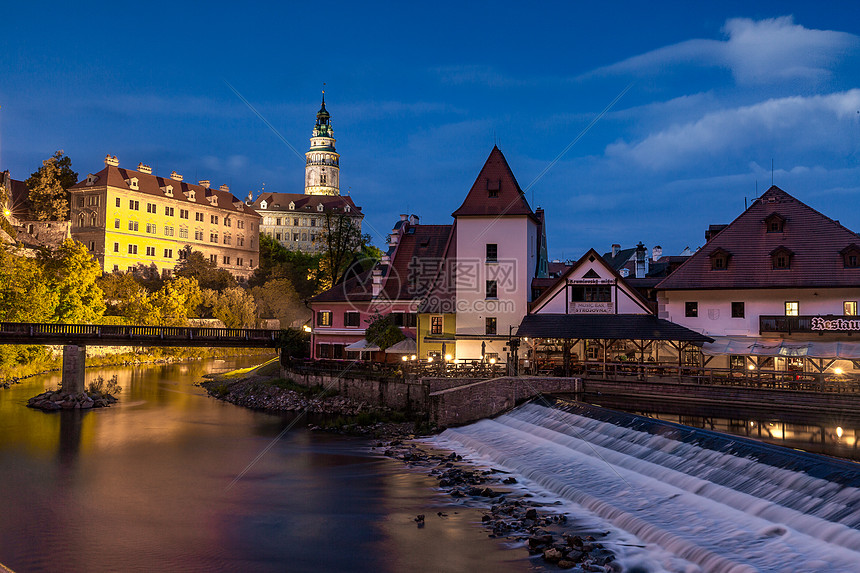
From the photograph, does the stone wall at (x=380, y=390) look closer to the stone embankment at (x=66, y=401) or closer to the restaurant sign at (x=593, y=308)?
the restaurant sign at (x=593, y=308)

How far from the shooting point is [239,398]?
5131 centimetres

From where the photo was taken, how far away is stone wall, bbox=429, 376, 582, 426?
121 feet

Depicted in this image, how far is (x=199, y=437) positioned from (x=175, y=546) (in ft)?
58.7

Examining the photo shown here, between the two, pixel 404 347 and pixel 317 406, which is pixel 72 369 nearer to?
pixel 317 406

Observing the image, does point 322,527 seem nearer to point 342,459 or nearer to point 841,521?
point 342,459

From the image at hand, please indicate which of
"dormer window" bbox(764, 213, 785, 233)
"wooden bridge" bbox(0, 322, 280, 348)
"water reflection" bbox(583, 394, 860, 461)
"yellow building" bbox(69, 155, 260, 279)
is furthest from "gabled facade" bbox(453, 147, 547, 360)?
"yellow building" bbox(69, 155, 260, 279)

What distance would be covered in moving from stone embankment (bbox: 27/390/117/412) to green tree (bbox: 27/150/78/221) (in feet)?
250

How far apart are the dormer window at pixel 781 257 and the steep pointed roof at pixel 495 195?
Result: 52.3 feet

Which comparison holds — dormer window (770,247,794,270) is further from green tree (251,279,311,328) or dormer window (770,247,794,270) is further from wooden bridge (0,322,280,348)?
green tree (251,279,311,328)

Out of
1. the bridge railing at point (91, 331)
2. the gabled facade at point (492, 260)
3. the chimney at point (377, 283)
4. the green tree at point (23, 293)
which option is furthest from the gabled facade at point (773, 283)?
the green tree at point (23, 293)

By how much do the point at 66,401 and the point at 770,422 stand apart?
1707 inches

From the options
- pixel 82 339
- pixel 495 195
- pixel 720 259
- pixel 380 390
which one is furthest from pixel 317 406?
pixel 720 259

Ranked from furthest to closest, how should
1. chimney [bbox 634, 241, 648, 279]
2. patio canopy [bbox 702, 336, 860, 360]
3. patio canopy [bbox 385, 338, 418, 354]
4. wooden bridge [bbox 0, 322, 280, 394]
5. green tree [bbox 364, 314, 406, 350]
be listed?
chimney [bbox 634, 241, 648, 279] < wooden bridge [bbox 0, 322, 280, 394] < green tree [bbox 364, 314, 406, 350] < patio canopy [bbox 385, 338, 418, 354] < patio canopy [bbox 702, 336, 860, 360]

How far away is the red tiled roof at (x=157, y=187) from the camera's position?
113 metres
